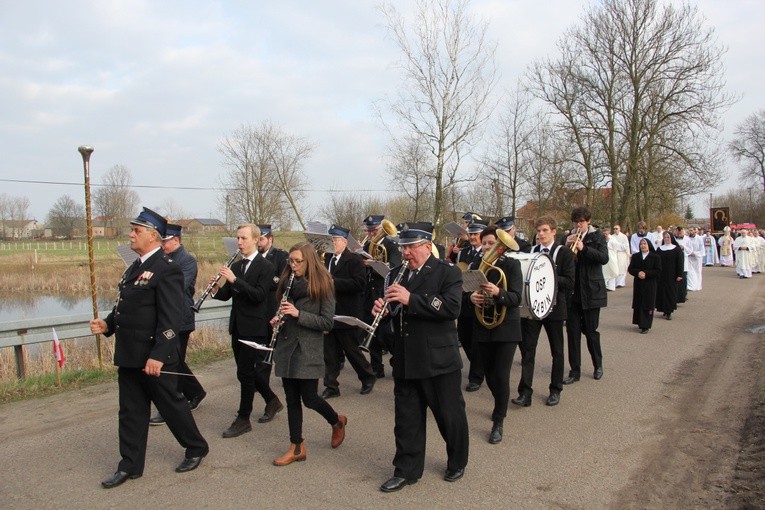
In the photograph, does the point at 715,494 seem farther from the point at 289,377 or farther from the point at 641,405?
the point at 289,377

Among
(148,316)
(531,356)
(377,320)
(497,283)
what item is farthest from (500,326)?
(148,316)

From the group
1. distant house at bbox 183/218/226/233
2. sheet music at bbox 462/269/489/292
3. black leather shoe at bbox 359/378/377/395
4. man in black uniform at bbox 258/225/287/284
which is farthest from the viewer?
distant house at bbox 183/218/226/233

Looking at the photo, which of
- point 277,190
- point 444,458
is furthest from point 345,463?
point 277,190

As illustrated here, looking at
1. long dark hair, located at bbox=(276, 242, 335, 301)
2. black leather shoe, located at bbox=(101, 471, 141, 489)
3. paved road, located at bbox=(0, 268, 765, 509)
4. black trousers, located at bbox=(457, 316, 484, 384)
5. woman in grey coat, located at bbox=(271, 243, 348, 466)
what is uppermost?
long dark hair, located at bbox=(276, 242, 335, 301)

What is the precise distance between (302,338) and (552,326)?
3057 mm

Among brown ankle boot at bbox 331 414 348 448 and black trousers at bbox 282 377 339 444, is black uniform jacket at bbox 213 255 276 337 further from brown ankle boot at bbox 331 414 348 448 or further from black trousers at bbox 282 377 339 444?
brown ankle boot at bbox 331 414 348 448

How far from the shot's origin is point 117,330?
4.68 metres

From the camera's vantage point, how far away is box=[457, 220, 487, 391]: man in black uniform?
7336 mm

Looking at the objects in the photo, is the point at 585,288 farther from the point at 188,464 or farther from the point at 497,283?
the point at 188,464

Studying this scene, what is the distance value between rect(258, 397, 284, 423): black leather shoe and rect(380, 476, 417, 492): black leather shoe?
2028 mm

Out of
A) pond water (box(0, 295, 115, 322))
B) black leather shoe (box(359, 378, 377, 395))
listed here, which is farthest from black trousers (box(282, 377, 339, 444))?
pond water (box(0, 295, 115, 322))

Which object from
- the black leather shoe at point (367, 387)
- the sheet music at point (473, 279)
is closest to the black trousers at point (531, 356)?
the sheet music at point (473, 279)

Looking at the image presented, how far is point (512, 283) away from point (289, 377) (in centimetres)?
220

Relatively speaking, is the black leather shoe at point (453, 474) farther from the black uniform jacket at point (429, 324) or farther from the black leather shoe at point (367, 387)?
the black leather shoe at point (367, 387)
